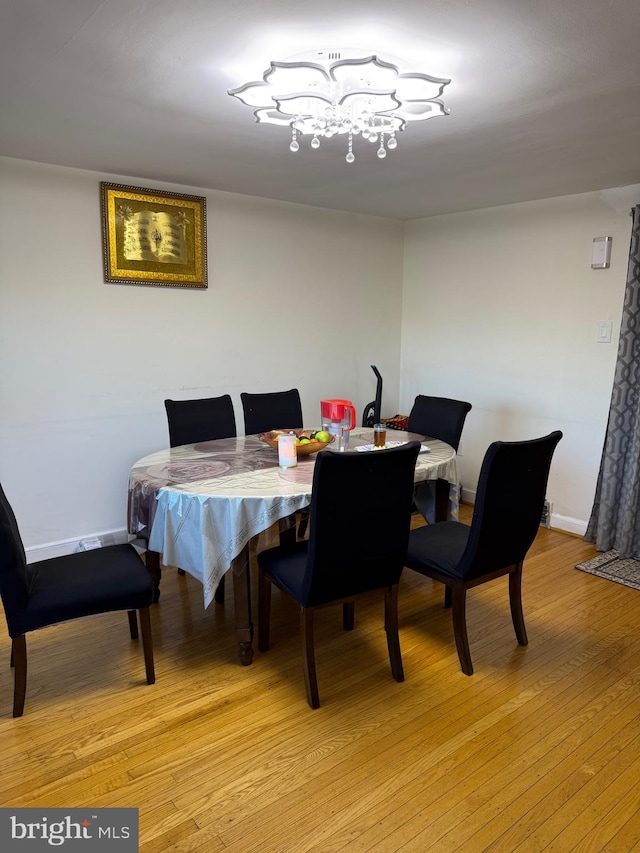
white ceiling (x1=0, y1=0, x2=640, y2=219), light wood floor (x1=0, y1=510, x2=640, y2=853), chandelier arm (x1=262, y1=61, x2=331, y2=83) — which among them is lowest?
light wood floor (x1=0, y1=510, x2=640, y2=853)

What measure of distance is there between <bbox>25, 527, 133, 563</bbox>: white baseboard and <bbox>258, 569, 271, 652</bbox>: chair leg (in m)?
1.15

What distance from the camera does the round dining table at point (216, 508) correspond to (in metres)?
2.19

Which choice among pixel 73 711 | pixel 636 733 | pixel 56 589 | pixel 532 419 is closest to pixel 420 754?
pixel 636 733

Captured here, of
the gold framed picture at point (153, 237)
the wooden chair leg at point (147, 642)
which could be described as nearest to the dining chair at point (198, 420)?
the gold framed picture at point (153, 237)

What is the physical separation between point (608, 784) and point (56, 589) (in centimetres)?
192

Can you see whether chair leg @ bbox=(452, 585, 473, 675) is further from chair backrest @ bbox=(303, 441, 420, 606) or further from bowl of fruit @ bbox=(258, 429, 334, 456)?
bowl of fruit @ bbox=(258, 429, 334, 456)

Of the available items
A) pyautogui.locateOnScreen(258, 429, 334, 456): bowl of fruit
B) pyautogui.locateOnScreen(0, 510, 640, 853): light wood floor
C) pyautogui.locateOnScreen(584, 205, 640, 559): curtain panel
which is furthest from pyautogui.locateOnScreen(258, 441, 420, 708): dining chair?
pyautogui.locateOnScreen(584, 205, 640, 559): curtain panel

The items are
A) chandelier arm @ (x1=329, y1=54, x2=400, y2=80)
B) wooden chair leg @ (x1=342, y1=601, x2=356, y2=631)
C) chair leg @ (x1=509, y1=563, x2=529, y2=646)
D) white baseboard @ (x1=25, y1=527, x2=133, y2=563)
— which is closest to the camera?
chandelier arm @ (x1=329, y1=54, x2=400, y2=80)

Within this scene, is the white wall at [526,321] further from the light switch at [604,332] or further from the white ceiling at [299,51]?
the white ceiling at [299,51]

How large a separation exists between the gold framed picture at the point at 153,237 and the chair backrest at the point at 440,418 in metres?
1.63

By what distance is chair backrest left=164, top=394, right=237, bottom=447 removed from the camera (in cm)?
316

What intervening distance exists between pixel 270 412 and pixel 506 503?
172 cm

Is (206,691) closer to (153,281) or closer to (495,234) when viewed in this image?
(153,281)

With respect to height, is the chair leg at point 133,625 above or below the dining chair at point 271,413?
below
